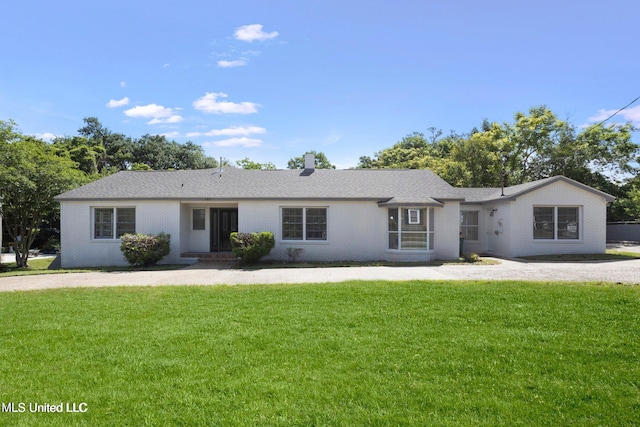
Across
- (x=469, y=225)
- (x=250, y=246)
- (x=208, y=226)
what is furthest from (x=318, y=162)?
(x=250, y=246)

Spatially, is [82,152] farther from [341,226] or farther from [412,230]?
[412,230]

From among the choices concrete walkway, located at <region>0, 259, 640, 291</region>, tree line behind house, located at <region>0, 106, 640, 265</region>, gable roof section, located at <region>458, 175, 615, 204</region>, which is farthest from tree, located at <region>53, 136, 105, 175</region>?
gable roof section, located at <region>458, 175, 615, 204</region>

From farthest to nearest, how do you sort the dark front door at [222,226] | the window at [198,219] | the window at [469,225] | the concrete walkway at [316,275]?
1. the window at [469,225]
2. the dark front door at [222,226]
3. the window at [198,219]
4. the concrete walkway at [316,275]

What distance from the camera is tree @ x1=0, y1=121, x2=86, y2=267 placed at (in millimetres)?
16230

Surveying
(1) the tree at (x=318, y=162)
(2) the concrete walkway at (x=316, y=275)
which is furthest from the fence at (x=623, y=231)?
(1) the tree at (x=318, y=162)

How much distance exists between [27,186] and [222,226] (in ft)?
27.4

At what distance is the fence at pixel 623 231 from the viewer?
26.5 meters

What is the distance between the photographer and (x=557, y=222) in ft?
54.7

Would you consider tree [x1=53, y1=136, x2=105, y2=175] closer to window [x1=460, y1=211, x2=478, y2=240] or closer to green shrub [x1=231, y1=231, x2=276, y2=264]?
green shrub [x1=231, y1=231, x2=276, y2=264]

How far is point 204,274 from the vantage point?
12.3 m

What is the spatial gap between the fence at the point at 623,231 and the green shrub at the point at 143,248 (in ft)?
99.5

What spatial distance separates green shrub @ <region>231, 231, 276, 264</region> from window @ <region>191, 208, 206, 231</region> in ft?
10.8

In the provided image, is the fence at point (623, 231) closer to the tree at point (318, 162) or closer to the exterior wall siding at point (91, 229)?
the exterior wall siding at point (91, 229)

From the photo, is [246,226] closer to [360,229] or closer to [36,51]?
[360,229]
